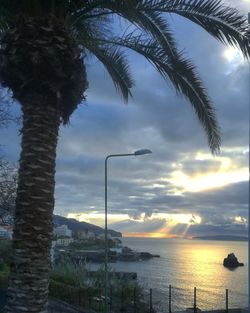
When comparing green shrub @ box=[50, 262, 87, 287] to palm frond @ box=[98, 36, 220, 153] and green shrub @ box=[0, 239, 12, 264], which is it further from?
palm frond @ box=[98, 36, 220, 153]

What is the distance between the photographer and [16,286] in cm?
799

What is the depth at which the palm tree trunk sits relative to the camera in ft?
26.1

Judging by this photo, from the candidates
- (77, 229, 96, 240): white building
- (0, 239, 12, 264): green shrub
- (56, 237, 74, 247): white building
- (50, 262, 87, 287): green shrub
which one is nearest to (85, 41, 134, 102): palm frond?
(50, 262, 87, 287): green shrub

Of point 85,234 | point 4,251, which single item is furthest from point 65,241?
point 4,251

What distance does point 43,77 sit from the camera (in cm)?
847

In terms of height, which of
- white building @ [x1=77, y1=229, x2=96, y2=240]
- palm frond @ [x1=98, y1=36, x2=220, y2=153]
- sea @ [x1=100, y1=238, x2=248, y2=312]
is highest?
palm frond @ [x1=98, y1=36, x2=220, y2=153]

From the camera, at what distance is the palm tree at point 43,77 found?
8.02 m

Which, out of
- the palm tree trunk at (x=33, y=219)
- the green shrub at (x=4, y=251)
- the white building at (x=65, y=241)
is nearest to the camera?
the palm tree trunk at (x=33, y=219)

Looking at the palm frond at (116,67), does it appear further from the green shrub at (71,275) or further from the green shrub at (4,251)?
the green shrub at (4,251)

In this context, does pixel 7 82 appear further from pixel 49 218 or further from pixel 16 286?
pixel 16 286

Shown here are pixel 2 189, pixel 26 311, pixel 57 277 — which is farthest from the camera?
pixel 57 277

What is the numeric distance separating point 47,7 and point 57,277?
63.0ft

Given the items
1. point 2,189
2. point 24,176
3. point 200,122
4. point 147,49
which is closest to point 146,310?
Result: point 2,189

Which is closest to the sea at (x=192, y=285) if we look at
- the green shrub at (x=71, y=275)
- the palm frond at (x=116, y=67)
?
the green shrub at (x=71, y=275)
